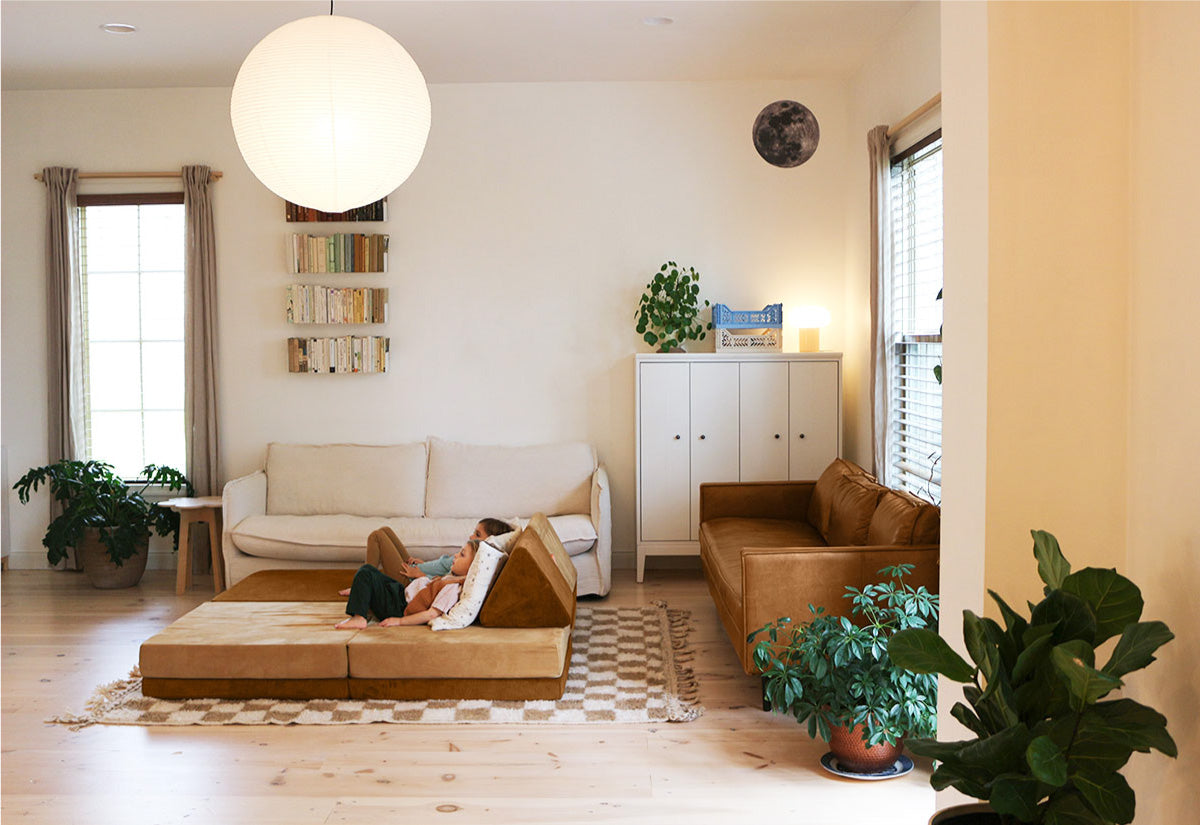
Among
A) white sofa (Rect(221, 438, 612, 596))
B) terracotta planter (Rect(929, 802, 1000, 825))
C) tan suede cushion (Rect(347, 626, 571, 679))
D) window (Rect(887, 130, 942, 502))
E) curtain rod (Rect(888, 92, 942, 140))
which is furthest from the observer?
white sofa (Rect(221, 438, 612, 596))

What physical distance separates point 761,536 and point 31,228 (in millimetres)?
4964

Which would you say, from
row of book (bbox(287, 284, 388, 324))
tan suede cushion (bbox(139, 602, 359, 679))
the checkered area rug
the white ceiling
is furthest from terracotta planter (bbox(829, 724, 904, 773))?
row of book (bbox(287, 284, 388, 324))

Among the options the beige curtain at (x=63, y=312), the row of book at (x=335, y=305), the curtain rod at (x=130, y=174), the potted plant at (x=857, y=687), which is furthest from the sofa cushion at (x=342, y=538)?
the potted plant at (x=857, y=687)

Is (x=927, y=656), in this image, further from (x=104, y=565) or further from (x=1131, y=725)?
(x=104, y=565)

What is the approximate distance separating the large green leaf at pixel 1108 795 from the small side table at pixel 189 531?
16.6 ft

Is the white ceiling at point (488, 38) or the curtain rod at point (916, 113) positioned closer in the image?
the curtain rod at point (916, 113)

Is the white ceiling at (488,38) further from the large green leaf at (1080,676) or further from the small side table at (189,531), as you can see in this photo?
the large green leaf at (1080,676)

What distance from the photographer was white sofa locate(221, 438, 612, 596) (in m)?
5.64

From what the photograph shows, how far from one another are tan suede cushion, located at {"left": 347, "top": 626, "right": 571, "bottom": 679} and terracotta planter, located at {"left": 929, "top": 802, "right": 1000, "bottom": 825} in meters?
2.24

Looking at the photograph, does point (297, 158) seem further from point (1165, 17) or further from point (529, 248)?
point (529, 248)

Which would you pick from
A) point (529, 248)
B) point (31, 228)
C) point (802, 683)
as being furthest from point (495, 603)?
point (31, 228)

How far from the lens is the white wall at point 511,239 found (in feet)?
20.2

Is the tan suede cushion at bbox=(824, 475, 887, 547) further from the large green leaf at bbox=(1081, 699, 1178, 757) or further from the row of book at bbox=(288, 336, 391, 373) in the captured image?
the row of book at bbox=(288, 336, 391, 373)

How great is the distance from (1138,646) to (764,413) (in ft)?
14.2
